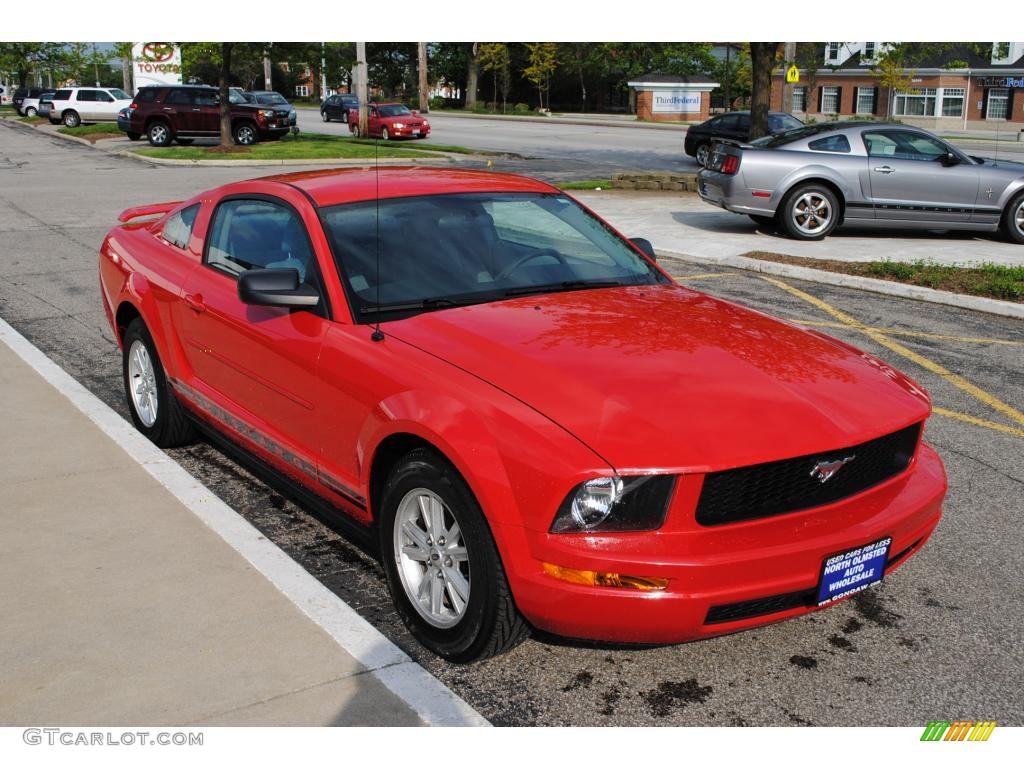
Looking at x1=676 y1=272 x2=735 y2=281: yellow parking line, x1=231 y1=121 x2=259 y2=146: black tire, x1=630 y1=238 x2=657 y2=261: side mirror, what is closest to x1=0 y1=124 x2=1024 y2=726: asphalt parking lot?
x1=630 y1=238 x2=657 y2=261: side mirror

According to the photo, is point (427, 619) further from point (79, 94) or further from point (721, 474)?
point (79, 94)

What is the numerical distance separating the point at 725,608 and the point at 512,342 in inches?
49.2

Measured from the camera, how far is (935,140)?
14734mm

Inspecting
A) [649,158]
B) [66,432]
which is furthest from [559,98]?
[66,432]

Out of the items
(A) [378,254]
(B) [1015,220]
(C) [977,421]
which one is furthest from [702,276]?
(A) [378,254]

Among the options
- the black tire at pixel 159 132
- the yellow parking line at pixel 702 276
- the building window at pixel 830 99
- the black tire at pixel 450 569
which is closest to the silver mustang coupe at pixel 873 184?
the yellow parking line at pixel 702 276

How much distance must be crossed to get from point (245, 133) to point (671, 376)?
108ft

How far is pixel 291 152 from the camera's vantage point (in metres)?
30.7

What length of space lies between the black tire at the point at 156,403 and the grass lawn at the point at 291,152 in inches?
907

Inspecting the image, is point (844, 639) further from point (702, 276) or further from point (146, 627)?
point (702, 276)

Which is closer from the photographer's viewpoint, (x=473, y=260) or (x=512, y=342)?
(x=512, y=342)

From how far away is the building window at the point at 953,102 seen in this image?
63.4 metres

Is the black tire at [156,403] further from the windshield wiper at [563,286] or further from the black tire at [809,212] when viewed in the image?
the black tire at [809,212]

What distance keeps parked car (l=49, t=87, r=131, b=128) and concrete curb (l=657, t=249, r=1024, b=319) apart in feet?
138
